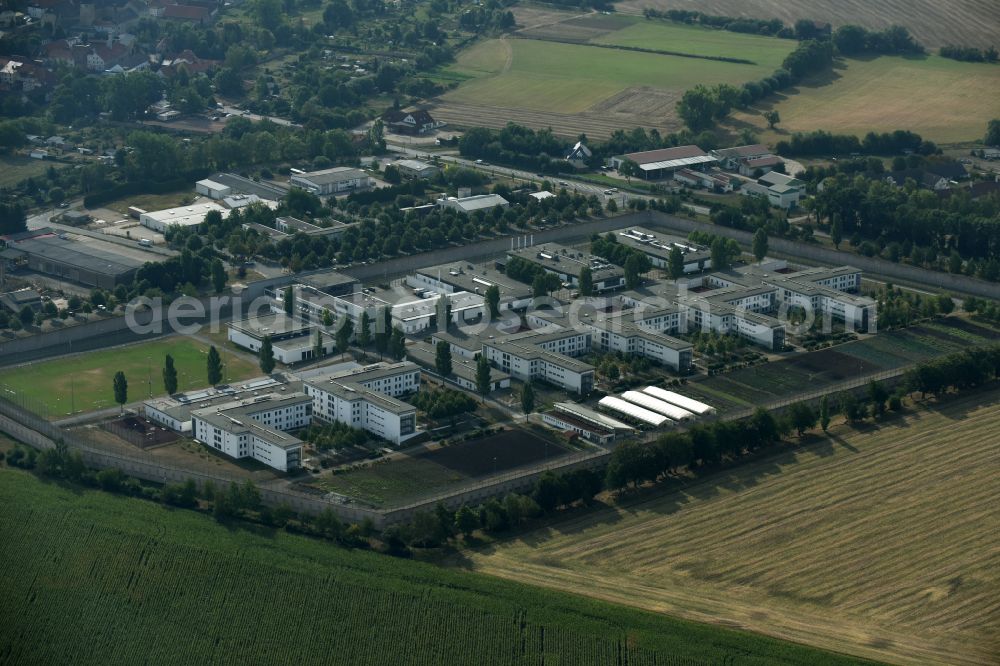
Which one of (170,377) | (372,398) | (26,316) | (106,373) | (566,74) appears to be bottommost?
(106,373)

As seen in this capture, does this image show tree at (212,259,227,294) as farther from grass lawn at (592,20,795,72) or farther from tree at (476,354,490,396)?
grass lawn at (592,20,795,72)

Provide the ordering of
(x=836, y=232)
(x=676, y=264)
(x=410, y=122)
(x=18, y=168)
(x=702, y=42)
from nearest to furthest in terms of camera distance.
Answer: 1. (x=676, y=264)
2. (x=836, y=232)
3. (x=18, y=168)
4. (x=410, y=122)
5. (x=702, y=42)

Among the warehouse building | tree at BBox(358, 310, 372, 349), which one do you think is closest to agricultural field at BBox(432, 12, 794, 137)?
the warehouse building

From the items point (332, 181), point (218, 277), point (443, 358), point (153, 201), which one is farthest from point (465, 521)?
point (153, 201)

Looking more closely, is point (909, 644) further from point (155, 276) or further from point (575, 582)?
point (155, 276)

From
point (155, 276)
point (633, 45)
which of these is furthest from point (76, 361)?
point (633, 45)

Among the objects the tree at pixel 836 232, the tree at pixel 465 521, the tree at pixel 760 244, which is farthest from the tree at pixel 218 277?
the tree at pixel 836 232

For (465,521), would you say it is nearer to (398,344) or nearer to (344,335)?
(398,344)

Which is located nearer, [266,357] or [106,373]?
[266,357]

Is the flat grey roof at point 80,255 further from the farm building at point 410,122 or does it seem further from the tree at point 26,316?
the farm building at point 410,122
